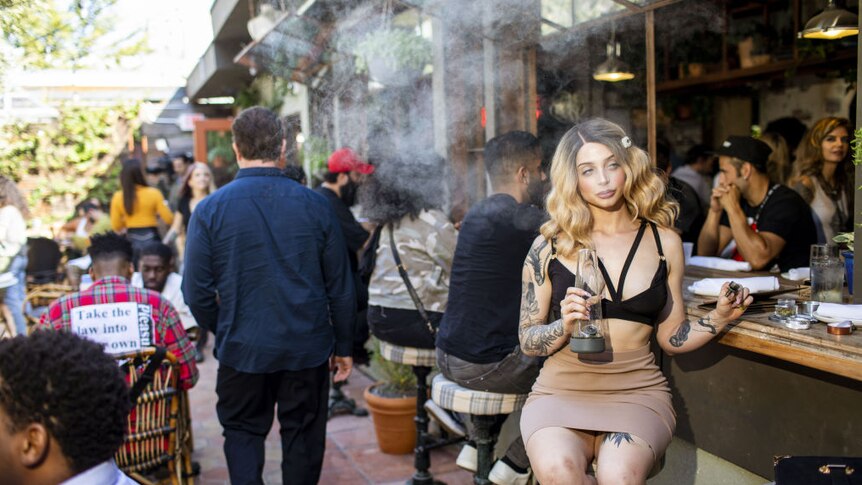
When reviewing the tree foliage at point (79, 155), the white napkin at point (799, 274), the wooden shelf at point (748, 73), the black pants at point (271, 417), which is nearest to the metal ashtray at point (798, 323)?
the white napkin at point (799, 274)

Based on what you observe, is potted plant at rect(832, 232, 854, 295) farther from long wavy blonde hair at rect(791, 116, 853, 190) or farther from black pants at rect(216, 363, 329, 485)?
black pants at rect(216, 363, 329, 485)

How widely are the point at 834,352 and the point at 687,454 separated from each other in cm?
116

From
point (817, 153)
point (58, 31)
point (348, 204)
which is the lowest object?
point (348, 204)

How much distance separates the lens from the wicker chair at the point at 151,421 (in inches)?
128

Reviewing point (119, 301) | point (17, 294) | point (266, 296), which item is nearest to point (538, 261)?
point (266, 296)

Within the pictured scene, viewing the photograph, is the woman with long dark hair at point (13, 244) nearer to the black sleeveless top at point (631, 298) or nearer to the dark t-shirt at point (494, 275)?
the dark t-shirt at point (494, 275)

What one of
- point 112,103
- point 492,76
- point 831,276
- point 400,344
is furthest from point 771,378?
point 112,103

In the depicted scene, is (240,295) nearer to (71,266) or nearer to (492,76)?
(492,76)

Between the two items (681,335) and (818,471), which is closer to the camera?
(818,471)

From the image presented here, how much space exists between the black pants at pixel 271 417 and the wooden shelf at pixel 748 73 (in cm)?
582

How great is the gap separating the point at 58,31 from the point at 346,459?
9.51 ft

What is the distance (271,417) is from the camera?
139 inches

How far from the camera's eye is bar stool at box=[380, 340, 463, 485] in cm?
409

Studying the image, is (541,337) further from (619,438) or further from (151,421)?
(151,421)
